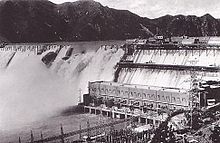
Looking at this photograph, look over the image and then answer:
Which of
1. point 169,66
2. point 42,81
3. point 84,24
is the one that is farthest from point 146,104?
point 84,24

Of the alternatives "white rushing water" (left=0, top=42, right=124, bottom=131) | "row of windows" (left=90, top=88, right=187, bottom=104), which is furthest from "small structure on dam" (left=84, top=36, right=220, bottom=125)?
"white rushing water" (left=0, top=42, right=124, bottom=131)

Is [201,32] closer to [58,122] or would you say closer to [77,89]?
[77,89]

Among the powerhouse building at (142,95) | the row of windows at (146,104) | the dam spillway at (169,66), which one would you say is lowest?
the row of windows at (146,104)

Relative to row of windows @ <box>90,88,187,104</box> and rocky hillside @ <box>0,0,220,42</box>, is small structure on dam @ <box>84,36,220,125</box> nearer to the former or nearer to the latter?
row of windows @ <box>90,88,187,104</box>

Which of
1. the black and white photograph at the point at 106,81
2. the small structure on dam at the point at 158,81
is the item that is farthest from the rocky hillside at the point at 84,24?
the small structure on dam at the point at 158,81

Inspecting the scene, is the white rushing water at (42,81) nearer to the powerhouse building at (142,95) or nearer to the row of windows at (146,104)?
the powerhouse building at (142,95)
